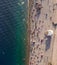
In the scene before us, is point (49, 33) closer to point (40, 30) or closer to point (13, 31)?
point (40, 30)

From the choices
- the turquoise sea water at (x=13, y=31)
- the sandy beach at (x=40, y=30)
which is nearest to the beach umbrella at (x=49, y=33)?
the sandy beach at (x=40, y=30)

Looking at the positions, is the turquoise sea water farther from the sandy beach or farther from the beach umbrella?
the beach umbrella

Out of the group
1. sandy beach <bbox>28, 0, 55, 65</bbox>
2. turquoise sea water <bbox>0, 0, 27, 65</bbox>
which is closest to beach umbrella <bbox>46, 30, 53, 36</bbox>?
sandy beach <bbox>28, 0, 55, 65</bbox>

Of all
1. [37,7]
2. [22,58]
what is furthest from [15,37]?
[37,7]

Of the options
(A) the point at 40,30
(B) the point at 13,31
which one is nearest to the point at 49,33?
(A) the point at 40,30

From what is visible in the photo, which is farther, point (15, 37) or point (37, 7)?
point (15, 37)

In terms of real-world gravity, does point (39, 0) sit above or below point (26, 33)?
above

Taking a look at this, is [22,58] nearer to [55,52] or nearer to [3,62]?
[3,62]

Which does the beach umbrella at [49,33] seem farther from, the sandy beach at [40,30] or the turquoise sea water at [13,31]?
the turquoise sea water at [13,31]
